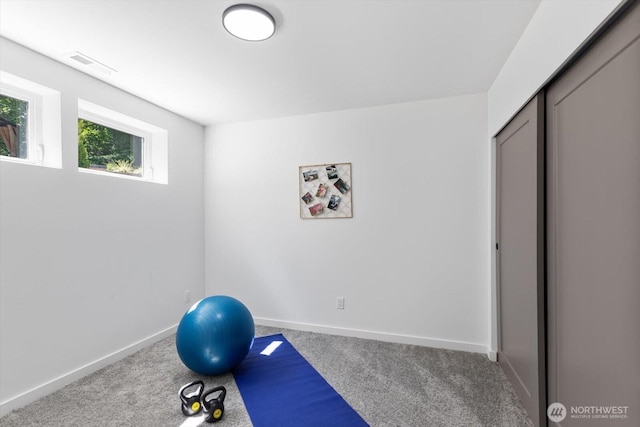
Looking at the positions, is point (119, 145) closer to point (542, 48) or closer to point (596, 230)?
point (542, 48)

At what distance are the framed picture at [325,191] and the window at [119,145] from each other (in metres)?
1.60

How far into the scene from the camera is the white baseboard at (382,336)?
2828 millimetres

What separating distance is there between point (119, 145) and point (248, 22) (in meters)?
Result: 2.09

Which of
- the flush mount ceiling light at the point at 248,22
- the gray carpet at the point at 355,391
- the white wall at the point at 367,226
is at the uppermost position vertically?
the flush mount ceiling light at the point at 248,22

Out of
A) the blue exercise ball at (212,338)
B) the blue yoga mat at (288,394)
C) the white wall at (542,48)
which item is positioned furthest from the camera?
the blue exercise ball at (212,338)

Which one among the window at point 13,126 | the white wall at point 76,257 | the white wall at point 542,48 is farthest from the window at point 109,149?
the white wall at point 542,48

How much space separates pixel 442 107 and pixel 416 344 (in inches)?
95.0

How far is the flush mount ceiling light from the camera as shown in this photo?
1.64 m

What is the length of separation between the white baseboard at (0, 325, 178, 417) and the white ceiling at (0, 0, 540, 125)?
243 cm

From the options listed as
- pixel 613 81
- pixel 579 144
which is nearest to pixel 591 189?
pixel 579 144

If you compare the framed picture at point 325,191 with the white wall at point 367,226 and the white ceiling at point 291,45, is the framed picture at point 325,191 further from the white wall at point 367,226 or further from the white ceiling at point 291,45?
the white ceiling at point 291,45

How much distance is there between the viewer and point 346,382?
230 centimetres

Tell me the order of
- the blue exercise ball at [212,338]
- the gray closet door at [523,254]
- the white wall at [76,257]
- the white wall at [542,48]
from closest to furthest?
1. the white wall at [542,48]
2. the gray closet door at [523,254]
3. the white wall at [76,257]
4. the blue exercise ball at [212,338]

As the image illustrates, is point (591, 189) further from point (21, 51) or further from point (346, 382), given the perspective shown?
point (21, 51)
